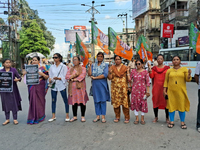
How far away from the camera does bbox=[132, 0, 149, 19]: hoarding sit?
1327 inches

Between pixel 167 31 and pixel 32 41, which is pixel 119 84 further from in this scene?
pixel 32 41

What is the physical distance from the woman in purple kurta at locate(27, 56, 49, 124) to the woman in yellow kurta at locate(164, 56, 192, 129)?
2936 mm

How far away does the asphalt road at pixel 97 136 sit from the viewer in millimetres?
3154

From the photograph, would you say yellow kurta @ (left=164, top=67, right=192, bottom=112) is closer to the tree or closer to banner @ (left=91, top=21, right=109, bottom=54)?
banner @ (left=91, top=21, right=109, bottom=54)

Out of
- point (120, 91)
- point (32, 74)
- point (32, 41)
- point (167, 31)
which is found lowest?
point (120, 91)

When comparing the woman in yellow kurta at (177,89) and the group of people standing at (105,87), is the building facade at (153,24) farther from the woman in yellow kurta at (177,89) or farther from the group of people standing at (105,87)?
the woman in yellow kurta at (177,89)

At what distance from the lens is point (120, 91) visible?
14.4 feet

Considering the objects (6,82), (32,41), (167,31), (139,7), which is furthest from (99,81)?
(139,7)

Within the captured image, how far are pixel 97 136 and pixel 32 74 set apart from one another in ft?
7.04

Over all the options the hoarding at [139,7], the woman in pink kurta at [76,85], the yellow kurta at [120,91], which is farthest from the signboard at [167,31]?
the woman in pink kurta at [76,85]

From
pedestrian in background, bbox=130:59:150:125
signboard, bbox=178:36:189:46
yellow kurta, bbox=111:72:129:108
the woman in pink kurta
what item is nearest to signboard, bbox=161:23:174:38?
signboard, bbox=178:36:189:46

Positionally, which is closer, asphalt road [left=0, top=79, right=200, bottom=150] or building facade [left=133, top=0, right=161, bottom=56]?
asphalt road [left=0, top=79, right=200, bottom=150]

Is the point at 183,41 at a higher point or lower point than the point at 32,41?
lower

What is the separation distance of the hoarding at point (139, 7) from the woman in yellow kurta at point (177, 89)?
32.4m
